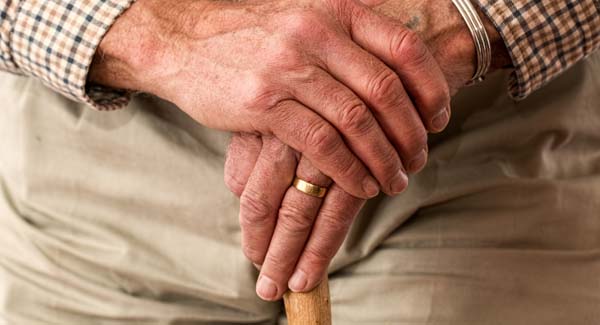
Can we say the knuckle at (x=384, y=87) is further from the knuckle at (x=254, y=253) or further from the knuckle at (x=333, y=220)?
the knuckle at (x=254, y=253)

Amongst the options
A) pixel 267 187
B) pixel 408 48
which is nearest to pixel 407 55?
pixel 408 48

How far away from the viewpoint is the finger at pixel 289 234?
38.0 inches

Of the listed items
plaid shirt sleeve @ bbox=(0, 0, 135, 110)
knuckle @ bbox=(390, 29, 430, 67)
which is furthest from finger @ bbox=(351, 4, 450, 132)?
plaid shirt sleeve @ bbox=(0, 0, 135, 110)

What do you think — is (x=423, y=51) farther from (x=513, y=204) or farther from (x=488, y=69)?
(x=513, y=204)

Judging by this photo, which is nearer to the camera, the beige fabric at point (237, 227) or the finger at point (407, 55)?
the finger at point (407, 55)

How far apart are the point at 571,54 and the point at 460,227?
27 cm

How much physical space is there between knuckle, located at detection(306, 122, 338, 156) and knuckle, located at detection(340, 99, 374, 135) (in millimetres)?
17

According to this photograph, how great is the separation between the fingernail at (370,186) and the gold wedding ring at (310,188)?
0.05 metres

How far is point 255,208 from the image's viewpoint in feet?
3.23

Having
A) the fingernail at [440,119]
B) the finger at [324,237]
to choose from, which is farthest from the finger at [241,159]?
the fingernail at [440,119]

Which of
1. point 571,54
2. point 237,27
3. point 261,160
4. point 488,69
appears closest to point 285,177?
point 261,160

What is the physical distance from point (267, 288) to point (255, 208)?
0.34 ft

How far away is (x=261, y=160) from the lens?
98 cm

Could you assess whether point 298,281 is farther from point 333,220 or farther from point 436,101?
point 436,101
